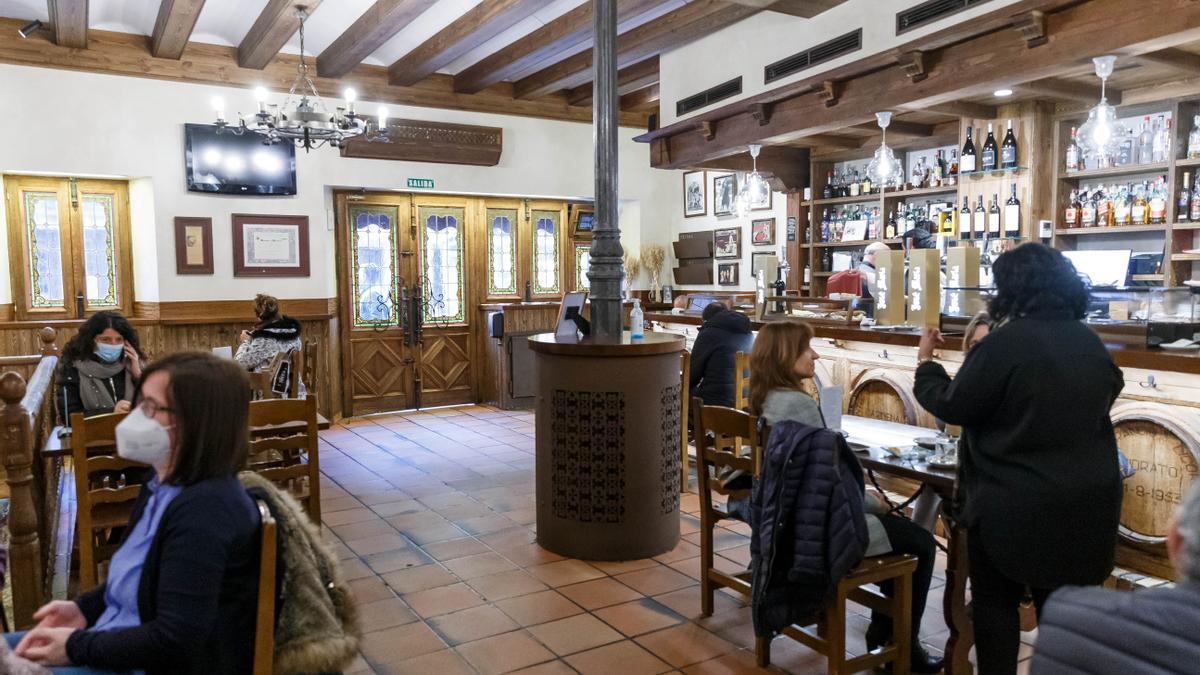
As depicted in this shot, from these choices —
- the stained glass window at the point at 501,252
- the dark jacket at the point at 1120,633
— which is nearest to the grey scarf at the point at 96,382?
the dark jacket at the point at 1120,633

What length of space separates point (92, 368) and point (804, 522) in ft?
11.2

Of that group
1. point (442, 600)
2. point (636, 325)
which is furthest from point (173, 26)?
point (442, 600)

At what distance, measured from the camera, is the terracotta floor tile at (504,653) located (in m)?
3.02

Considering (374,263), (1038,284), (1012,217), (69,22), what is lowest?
(1038,284)

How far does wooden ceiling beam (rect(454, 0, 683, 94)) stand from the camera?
6055mm

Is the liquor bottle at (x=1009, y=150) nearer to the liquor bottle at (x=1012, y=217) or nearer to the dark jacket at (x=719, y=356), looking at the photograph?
the liquor bottle at (x=1012, y=217)

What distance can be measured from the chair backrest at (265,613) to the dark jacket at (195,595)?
0.04 m

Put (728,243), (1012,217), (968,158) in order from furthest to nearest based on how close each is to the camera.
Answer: (728,243) < (968,158) < (1012,217)

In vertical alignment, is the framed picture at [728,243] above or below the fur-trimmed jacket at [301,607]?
above

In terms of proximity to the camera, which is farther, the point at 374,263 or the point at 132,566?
the point at 374,263

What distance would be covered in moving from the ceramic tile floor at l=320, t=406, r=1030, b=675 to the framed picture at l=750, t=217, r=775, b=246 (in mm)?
4055

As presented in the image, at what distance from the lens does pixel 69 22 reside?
6.08 meters

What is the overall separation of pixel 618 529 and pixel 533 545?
550 millimetres

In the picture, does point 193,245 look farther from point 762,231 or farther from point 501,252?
point 762,231
